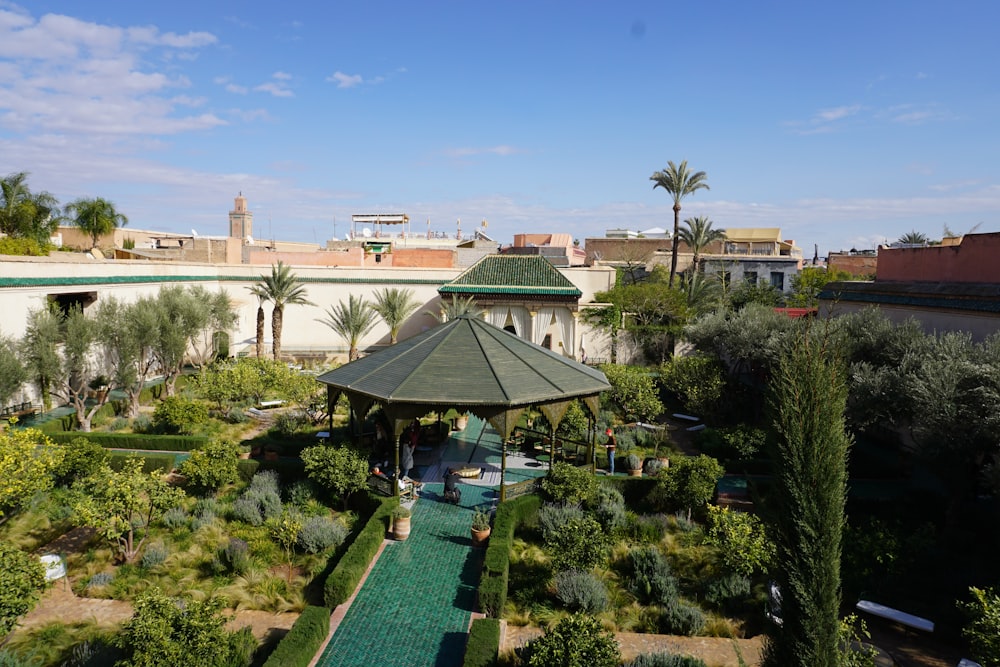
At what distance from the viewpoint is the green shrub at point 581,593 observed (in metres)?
11.0

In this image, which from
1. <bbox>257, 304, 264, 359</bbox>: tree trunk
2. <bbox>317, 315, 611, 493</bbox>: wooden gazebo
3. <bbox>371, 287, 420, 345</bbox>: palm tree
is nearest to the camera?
<bbox>317, 315, 611, 493</bbox>: wooden gazebo

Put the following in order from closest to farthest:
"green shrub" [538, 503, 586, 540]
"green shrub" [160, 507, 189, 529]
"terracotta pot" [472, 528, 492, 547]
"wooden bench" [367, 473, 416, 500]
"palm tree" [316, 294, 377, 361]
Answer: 1. "terracotta pot" [472, 528, 492, 547]
2. "green shrub" [538, 503, 586, 540]
3. "green shrub" [160, 507, 189, 529]
4. "wooden bench" [367, 473, 416, 500]
5. "palm tree" [316, 294, 377, 361]

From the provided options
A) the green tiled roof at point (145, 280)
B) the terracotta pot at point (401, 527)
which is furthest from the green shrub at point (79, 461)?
the terracotta pot at point (401, 527)

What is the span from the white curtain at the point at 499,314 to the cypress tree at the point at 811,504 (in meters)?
26.2

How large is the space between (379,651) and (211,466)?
7670 millimetres

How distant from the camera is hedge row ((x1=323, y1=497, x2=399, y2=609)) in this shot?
34.4ft

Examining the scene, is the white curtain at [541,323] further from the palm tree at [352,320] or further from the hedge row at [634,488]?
the hedge row at [634,488]

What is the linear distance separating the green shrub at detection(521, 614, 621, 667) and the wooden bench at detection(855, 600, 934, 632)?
19.1 feet

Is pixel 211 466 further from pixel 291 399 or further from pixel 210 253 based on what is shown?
pixel 210 253

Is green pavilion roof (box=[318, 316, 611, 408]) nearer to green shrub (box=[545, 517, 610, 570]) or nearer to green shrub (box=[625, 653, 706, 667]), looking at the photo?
green shrub (box=[545, 517, 610, 570])

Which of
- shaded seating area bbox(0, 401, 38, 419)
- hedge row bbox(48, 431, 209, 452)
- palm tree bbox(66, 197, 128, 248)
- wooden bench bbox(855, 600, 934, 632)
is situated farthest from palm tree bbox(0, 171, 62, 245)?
wooden bench bbox(855, 600, 934, 632)

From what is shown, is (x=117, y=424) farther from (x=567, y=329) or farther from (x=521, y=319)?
(x=567, y=329)

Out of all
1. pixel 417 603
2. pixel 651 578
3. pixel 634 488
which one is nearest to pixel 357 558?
pixel 417 603

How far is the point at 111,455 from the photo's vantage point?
53.3 ft
